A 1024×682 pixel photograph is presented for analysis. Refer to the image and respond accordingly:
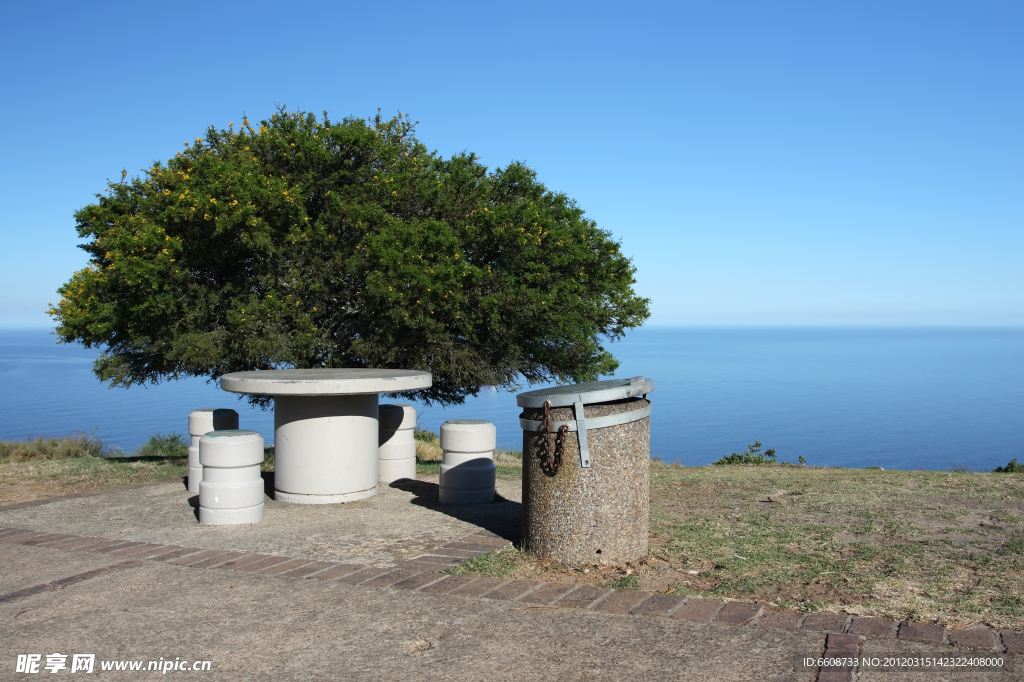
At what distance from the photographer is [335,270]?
1390 cm

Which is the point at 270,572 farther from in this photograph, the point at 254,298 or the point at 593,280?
the point at 593,280

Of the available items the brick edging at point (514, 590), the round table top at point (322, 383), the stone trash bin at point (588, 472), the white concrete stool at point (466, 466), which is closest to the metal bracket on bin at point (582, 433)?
the stone trash bin at point (588, 472)

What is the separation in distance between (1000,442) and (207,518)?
80.1m

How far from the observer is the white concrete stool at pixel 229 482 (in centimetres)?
720

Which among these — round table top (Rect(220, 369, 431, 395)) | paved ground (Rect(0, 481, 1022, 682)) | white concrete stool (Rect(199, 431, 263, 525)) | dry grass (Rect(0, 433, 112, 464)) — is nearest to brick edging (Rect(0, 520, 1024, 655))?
paved ground (Rect(0, 481, 1022, 682))

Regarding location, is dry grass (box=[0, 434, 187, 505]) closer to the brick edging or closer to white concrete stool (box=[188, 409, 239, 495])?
white concrete stool (box=[188, 409, 239, 495])

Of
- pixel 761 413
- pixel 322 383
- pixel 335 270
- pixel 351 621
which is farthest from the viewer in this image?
pixel 761 413

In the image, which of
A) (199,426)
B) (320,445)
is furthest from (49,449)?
(320,445)

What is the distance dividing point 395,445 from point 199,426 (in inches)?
88.1

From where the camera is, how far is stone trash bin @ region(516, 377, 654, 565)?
5.52m

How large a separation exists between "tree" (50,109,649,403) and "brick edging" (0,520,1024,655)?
20.8 ft

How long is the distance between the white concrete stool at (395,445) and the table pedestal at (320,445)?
1.26m

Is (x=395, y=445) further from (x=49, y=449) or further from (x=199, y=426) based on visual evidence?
(x=49, y=449)

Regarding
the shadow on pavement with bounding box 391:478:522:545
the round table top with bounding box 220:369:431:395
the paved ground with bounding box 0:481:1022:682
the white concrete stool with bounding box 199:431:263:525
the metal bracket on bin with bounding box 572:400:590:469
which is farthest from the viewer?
the round table top with bounding box 220:369:431:395
